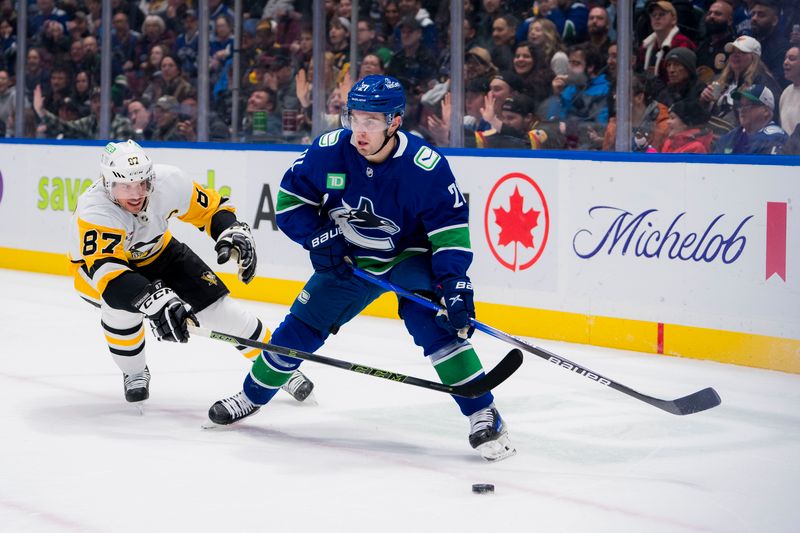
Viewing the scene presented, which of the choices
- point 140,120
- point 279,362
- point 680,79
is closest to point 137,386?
point 279,362

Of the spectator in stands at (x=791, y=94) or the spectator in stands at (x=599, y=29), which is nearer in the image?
the spectator in stands at (x=791, y=94)

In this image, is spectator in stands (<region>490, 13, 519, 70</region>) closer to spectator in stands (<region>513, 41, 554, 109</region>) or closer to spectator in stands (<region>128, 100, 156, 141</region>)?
spectator in stands (<region>513, 41, 554, 109</region>)

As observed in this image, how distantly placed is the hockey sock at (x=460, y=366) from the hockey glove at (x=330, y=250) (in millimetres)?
364

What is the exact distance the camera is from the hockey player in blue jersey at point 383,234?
328 cm

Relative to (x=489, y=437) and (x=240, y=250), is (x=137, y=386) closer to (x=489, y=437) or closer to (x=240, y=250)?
(x=240, y=250)

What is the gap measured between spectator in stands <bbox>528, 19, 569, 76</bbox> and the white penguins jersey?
2.28m

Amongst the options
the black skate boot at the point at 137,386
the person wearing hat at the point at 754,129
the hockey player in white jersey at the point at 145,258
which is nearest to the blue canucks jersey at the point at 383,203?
the hockey player in white jersey at the point at 145,258

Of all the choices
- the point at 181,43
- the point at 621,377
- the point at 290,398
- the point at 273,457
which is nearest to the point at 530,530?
the point at 273,457

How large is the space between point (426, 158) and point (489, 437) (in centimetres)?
77

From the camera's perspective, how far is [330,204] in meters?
3.48

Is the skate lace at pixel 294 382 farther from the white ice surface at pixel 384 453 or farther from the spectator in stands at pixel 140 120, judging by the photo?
the spectator in stands at pixel 140 120

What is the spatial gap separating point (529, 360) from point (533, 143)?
1286mm

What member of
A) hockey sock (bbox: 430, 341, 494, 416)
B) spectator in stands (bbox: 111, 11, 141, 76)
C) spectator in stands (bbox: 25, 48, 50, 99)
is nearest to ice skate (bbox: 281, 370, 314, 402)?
hockey sock (bbox: 430, 341, 494, 416)

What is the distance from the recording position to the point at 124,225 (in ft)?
12.4
